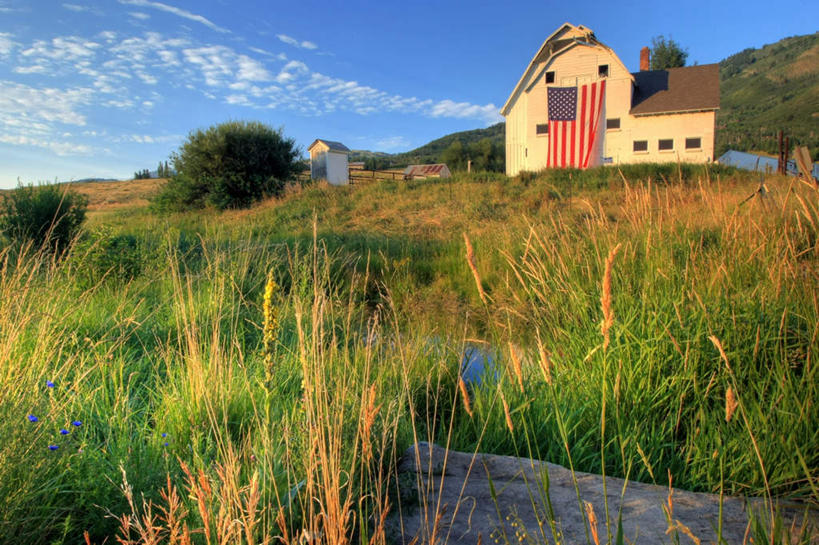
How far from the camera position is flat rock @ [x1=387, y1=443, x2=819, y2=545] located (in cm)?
150

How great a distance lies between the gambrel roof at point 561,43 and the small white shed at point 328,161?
1298 centimetres

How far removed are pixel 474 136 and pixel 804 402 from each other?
108037 millimetres

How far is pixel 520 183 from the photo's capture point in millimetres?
17391

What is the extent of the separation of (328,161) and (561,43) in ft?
52.4

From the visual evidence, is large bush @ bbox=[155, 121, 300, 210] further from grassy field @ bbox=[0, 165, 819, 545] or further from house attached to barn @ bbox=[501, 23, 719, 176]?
grassy field @ bbox=[0, 165, 819, 545]

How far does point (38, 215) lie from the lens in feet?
30.1

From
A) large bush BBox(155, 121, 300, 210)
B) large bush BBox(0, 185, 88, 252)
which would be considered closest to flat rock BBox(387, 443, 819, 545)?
large bush BBox(0, 185, 88, 252)

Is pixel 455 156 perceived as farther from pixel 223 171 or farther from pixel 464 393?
pixel 464 393

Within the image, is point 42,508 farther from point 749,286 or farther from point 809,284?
point 749,286

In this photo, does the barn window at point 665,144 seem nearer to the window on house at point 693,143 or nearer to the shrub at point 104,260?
the window on house at point 693,143

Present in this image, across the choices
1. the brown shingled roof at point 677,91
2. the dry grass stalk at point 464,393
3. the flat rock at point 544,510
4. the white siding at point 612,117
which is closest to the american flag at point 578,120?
the white siding at point 612,117

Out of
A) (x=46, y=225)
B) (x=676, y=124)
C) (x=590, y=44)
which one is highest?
(x=590, y=44)

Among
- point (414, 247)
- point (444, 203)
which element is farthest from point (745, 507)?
point (444, 203)

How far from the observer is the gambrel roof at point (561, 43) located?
2253 cm
